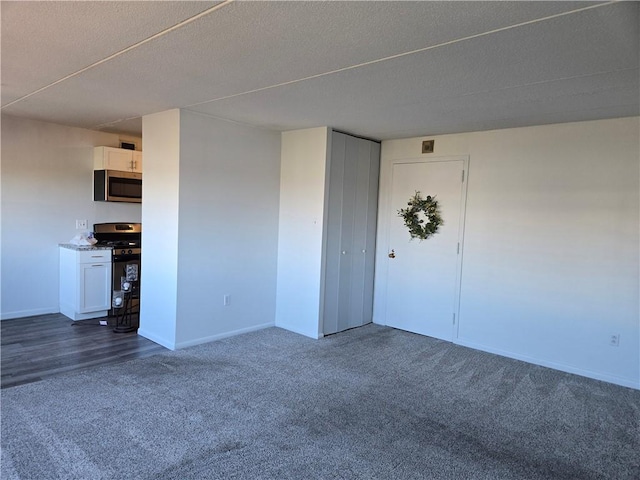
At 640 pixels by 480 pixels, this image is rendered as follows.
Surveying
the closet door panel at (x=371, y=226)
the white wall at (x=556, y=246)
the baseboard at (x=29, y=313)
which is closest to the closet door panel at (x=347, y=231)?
the closet door panel at (x=371, y=226)

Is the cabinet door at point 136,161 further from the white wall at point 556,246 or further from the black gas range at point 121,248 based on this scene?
the white wall at point 556,246

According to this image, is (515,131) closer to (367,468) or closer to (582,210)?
(582,210)

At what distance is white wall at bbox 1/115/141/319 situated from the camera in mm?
4801

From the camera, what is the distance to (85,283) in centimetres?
487

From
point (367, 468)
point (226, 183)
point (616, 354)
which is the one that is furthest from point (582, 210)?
point (226, 183)

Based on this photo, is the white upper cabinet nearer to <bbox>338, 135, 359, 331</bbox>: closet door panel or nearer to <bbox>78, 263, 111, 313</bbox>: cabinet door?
<bbox>78, 263, 111, 313</bbox>: cabinet door

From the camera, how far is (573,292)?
387cm

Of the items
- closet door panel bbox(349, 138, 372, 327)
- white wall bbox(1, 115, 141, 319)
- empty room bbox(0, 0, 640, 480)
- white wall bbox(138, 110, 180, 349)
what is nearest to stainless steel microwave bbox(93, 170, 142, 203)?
empty room bbox(0, 0, 640, 480)

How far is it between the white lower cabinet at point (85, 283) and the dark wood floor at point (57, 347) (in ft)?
0.49

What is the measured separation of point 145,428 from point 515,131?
4113 millimetres

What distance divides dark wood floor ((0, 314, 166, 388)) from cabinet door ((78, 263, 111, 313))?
0.19 m

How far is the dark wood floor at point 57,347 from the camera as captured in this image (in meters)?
3.45

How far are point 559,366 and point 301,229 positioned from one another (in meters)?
2.93

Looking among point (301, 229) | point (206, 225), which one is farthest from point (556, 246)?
point (206, 225)
